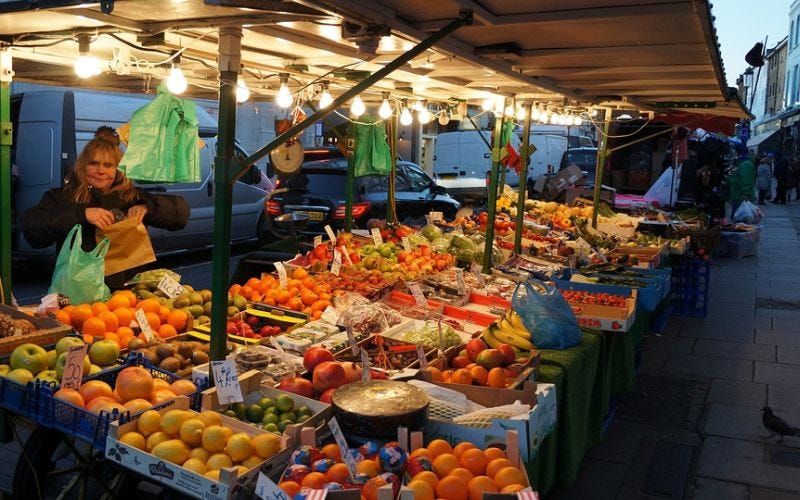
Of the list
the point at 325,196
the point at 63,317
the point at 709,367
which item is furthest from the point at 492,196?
the point at 325,196

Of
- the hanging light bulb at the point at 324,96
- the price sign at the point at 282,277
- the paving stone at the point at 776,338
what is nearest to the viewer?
the price sign at the point at 282,277

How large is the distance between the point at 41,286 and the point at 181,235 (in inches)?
98.6

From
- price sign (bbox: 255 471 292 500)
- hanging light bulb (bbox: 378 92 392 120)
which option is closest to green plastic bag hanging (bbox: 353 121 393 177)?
hanging light bulb (bbox: 378 92 392 120)

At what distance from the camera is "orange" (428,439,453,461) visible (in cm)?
295

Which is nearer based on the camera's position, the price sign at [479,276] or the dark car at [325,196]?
the price sign at [479,276]

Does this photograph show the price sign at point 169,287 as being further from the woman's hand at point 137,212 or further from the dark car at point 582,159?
the dark car at point 582,159

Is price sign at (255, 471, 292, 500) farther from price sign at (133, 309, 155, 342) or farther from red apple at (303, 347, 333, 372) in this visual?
price sign at (133, 309, 155, 342)

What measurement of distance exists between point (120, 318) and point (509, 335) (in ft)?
8.06

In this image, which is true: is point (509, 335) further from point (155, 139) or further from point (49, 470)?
point (49, 470)

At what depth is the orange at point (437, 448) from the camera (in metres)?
2.95

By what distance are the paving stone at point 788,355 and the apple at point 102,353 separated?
6.72 meters

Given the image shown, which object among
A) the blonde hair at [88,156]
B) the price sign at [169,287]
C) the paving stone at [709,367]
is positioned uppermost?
the blonde hair at [88,156]

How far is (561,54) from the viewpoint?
523 cm

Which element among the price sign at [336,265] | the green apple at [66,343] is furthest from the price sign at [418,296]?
the green apple at [66,343]
